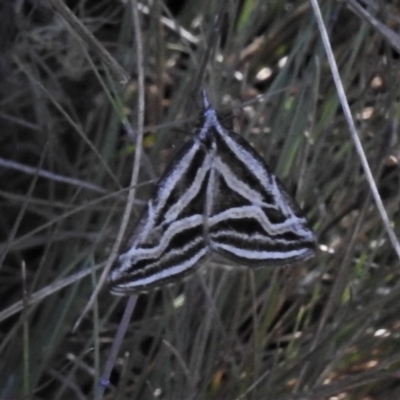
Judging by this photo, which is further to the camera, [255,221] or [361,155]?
[255,221]

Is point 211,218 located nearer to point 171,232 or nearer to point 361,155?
point 171,232

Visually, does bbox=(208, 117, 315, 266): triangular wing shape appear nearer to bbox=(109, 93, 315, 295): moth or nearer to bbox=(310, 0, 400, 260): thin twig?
bbox=(109, 93, 315, 295): moth

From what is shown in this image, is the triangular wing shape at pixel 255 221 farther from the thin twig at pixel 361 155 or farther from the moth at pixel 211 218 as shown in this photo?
the thin twig at pixel 361 155

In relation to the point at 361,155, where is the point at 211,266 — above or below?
below

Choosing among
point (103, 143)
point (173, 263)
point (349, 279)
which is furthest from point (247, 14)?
point (173, 263)

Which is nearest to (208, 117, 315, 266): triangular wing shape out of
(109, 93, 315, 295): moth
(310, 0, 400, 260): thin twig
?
(109, 93, 315, 295): moth

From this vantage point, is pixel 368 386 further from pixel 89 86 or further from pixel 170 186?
pixel 89 86

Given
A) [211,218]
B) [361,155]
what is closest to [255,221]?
[211,218]
